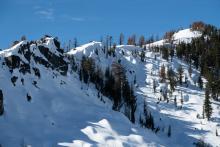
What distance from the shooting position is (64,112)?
110m

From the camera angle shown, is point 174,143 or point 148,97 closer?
point 174,143

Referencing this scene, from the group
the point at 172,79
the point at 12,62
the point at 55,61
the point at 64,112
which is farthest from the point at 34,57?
the point at 172,79

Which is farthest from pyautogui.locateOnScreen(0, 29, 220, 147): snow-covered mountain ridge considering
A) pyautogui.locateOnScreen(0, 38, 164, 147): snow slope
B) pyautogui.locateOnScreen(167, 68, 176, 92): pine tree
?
pyautogui.locateOnScreen(167, 68, 176, 92): pine tree

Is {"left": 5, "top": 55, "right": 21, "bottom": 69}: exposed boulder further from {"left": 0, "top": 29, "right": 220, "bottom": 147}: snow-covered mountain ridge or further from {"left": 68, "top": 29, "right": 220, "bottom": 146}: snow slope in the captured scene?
{"left": 68, "top": 29, "right": 220, "bottom": 146}: snow slope

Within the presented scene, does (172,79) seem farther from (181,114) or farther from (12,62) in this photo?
(12,62)

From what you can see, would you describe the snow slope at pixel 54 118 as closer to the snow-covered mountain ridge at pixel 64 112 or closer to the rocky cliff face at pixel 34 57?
the snow-covered mountain ridge at pixel 64 112

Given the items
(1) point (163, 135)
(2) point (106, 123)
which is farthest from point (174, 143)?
(2) point (106, 123)

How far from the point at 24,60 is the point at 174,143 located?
190 feet

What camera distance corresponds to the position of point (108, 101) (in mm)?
144375

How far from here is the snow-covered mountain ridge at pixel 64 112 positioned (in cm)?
9212

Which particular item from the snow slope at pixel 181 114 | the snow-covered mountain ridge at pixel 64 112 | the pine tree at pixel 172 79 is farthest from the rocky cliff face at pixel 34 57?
the pine tree at pixel 172 79

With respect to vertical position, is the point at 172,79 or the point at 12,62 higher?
the point at 12,62

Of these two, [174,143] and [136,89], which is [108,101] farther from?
[136,89]

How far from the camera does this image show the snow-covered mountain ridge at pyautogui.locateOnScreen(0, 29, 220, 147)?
92.1m
